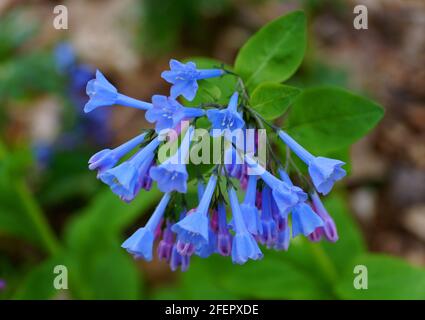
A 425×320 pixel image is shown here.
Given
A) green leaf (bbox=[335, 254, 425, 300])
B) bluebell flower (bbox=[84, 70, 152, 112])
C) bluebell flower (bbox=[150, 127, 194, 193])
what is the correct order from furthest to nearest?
green leaf (bbox=[335, 254, 425, 300]), bluebell flower (bbox=[84, 70, 152, 112]), bluebell flower (bbox=[150, 127, 194, 193])

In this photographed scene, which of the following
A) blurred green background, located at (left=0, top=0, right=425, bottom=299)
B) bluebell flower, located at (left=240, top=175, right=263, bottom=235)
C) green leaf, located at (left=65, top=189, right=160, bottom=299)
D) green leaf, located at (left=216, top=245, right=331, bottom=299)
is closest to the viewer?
bluebell flower, located at (left=240, top=175, right=263, bottom=235)

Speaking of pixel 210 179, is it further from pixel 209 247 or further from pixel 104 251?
pixel 104 251

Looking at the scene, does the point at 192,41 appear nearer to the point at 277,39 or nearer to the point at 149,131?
the point at 277,39

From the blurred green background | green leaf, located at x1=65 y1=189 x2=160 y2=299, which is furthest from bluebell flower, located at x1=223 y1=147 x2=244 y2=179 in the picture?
green leaf, located at x1=65 y1=189 x2=160 y2=299

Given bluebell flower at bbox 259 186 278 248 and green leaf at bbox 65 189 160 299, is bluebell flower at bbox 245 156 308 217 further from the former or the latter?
green leaf at bbox 65 189 160 299
